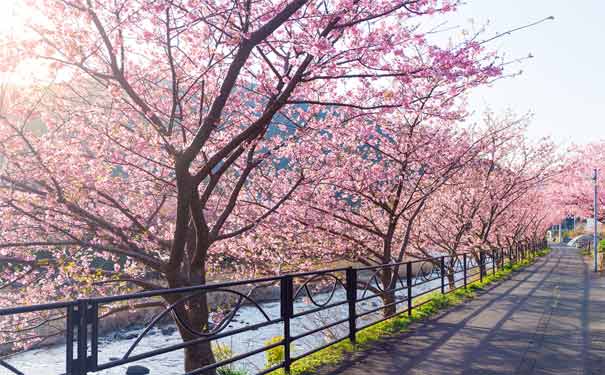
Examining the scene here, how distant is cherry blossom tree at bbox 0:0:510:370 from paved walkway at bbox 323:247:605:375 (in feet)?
9.16

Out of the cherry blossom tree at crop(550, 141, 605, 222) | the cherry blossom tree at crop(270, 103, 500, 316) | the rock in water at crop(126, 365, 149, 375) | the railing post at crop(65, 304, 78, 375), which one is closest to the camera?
the railing post at crop(65, 304, 78, 375)

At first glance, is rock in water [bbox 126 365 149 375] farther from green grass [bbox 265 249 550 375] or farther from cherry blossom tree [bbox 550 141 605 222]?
cherry blossom tree [bbox 550 141 605 222]

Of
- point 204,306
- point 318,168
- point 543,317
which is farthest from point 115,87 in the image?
point 543,317

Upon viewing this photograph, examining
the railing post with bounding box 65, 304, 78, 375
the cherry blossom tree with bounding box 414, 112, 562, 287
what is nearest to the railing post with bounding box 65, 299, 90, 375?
the railing post with bounding box 65, 304, 78, 375

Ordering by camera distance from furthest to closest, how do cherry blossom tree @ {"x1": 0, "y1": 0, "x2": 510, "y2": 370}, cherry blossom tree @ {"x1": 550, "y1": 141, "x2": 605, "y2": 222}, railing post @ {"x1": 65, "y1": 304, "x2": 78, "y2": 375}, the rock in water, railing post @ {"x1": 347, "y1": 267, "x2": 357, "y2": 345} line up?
cherry blossom tree @ {"x1": 550, "y1": 141, "x2": 605, "y2": 222} → the rock in water → railing post @ {"x1": 347, "y1": 267, "x2": 357, "y2": 345} → cherry blossom tree @ {"x1": 0, "y1": 0, "x2": 510, "y2": 370} → railing post @ {"x1": 65, "y1": 304, "x2": 78, "y2": 375}

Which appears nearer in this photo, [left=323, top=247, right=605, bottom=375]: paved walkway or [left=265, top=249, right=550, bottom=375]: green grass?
[left=323, top=247, right=605, bottom=375]: paved walkway

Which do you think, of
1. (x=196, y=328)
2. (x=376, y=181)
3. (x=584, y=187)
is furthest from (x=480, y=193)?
(x=584, y=187)

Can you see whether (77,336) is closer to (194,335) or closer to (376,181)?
(194,335)

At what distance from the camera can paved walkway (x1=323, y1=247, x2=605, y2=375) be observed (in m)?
7.14

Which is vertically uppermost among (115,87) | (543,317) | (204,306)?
(115,87)

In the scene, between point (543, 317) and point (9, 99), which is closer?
point (9, 99)

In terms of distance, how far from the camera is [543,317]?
38.4 ft

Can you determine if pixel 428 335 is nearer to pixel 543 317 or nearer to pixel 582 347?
pixel 582 347

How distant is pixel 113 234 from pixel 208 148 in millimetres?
2204
